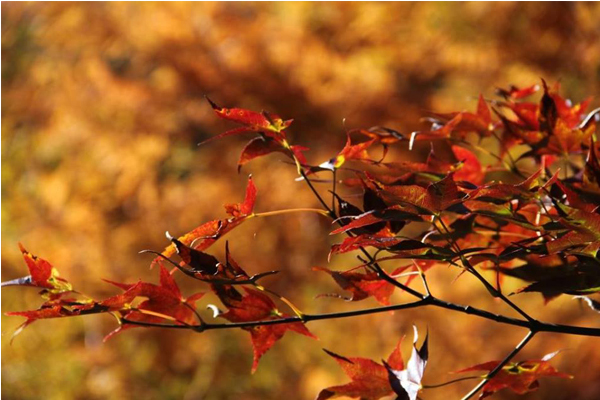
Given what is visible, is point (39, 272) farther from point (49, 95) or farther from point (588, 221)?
point (49, 95)

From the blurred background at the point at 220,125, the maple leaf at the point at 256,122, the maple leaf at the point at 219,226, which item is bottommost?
the blurred background at the point at 220,125

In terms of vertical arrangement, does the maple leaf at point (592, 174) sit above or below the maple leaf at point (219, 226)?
above

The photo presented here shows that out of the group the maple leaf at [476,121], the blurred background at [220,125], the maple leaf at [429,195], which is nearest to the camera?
the maple leaf at [429,195]

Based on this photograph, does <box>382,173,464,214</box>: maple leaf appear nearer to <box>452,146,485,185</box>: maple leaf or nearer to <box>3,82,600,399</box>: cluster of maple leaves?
<box>3,82,600,399</box>: cluster of maple leaves

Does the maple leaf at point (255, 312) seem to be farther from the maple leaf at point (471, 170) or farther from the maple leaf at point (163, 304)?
the maple leaf at point (471, 170)

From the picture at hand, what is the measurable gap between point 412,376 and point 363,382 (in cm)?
3

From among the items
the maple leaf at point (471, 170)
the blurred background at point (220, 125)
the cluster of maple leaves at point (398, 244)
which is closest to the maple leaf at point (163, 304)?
the cluster of maple leaves at point (398, 244)

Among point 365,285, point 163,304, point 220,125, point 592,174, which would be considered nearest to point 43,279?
point 163,304

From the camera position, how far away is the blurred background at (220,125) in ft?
6.22

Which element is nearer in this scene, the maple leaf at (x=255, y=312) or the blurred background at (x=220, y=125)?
the maple leaf at (x=255, y=312)

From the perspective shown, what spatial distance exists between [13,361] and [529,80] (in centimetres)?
164

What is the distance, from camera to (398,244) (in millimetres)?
326

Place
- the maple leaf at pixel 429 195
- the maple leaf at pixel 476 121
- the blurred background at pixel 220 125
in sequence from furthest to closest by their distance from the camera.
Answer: the blurred background at pixel 220 125 < the maple leaf at pixel 476 121 < the maple leaf at pixel 429 195

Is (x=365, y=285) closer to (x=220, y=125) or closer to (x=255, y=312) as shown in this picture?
(x=255, y=312)
